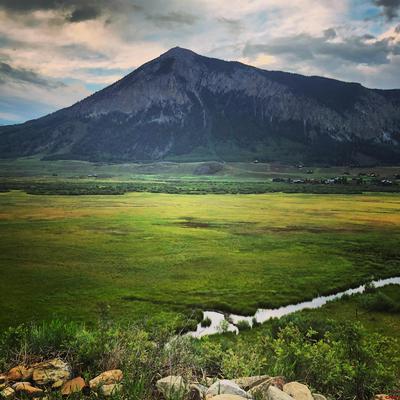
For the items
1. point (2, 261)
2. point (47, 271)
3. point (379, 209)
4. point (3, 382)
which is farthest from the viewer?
point (379, 209)

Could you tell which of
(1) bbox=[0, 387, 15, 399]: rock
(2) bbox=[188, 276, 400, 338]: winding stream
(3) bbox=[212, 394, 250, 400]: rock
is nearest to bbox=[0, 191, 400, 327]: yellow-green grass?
(2) bbox=[188, 276, 400, 338]: winding stream

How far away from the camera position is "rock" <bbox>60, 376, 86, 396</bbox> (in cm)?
1047

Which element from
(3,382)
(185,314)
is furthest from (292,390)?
(185,314)

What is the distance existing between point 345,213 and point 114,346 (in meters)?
89.3

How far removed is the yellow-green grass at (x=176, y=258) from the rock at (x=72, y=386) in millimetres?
20496

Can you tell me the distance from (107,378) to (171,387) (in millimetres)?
2070

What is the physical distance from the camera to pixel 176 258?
166 feet

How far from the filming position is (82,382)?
11023mm

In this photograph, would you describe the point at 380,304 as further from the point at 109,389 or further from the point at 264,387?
the point at 109,389

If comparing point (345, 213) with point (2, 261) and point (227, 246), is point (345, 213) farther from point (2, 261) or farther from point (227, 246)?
point (2, 261)

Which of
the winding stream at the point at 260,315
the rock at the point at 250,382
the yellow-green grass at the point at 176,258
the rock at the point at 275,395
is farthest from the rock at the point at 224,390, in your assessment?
the yellow-green grass at the point at 176,258

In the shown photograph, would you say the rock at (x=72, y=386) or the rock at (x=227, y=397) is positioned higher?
the rock at (x=227, y=397)

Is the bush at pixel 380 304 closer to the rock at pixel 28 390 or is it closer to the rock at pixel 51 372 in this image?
the rock at pixel 51 372

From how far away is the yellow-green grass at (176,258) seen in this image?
35250mm
